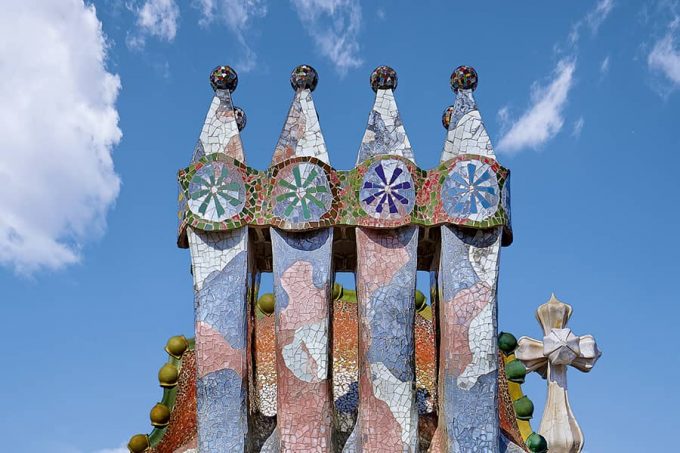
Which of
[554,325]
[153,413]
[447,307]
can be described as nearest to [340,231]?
[447,307]

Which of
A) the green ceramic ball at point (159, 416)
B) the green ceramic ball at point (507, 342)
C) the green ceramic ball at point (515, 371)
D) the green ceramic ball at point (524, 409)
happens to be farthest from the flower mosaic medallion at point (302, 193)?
the green ceramic ball at point (524, 409)

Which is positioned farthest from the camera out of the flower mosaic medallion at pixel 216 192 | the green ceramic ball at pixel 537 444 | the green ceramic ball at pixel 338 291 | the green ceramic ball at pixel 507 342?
the green ceramic ball at pixel 338 291

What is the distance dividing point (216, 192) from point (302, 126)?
1250 millimetres

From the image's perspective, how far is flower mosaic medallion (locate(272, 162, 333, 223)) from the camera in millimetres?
11547

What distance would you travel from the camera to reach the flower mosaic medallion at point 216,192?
455 inches

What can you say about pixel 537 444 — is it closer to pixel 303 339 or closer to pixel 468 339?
pixel 468 339

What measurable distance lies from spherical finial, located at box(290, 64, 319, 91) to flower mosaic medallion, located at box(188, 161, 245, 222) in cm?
133

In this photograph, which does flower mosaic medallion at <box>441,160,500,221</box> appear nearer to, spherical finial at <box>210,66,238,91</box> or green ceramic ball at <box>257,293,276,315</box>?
spherical finial at <box>210,66,238,91</box>

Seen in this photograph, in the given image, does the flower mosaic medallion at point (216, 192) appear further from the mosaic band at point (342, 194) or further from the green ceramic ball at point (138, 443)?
the green ceramic ball at point (138, 443)

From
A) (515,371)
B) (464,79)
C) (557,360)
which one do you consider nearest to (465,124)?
(464,79)

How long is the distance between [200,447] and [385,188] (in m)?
3.33

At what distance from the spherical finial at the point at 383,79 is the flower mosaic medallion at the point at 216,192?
1921 millimetres

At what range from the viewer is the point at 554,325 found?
13219mm

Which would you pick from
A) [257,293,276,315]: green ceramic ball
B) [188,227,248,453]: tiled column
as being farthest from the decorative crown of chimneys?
[257,293,276,315]: green ceramic ball
